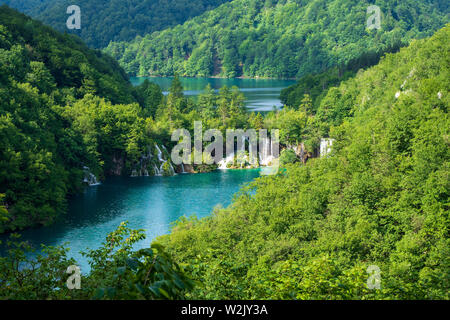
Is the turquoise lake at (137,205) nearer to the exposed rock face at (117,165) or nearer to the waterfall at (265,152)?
the exposed rock face at (117,165)

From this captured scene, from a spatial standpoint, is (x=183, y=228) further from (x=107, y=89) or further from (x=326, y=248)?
(x=107, y=89)

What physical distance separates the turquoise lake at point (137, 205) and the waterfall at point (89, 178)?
1.09 metres

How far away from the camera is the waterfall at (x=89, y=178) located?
60.7 meters

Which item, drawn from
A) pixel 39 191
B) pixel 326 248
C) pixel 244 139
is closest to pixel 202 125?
pixel 244 139

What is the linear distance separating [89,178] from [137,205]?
12152 millimetres

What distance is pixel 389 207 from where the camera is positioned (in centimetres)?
3138

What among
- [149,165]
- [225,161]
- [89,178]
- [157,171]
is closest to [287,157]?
[225,161]

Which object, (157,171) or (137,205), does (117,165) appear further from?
(137,205)

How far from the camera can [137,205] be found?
5166 cm

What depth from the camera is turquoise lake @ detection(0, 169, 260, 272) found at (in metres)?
41.7

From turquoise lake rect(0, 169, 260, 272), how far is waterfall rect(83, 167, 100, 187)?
1087 mm

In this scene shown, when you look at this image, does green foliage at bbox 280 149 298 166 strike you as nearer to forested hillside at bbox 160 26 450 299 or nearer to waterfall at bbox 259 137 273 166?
waterfall at bbox 259 137 273 166

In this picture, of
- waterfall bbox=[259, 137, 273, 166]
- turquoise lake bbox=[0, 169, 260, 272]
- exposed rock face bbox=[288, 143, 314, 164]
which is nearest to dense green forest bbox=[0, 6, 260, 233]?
turquoise lake bbox=[0, 169, 260, 272]

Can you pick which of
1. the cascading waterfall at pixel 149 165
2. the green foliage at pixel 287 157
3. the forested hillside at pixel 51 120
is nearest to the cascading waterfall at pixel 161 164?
the cascading waterfall at pixel 149 165
